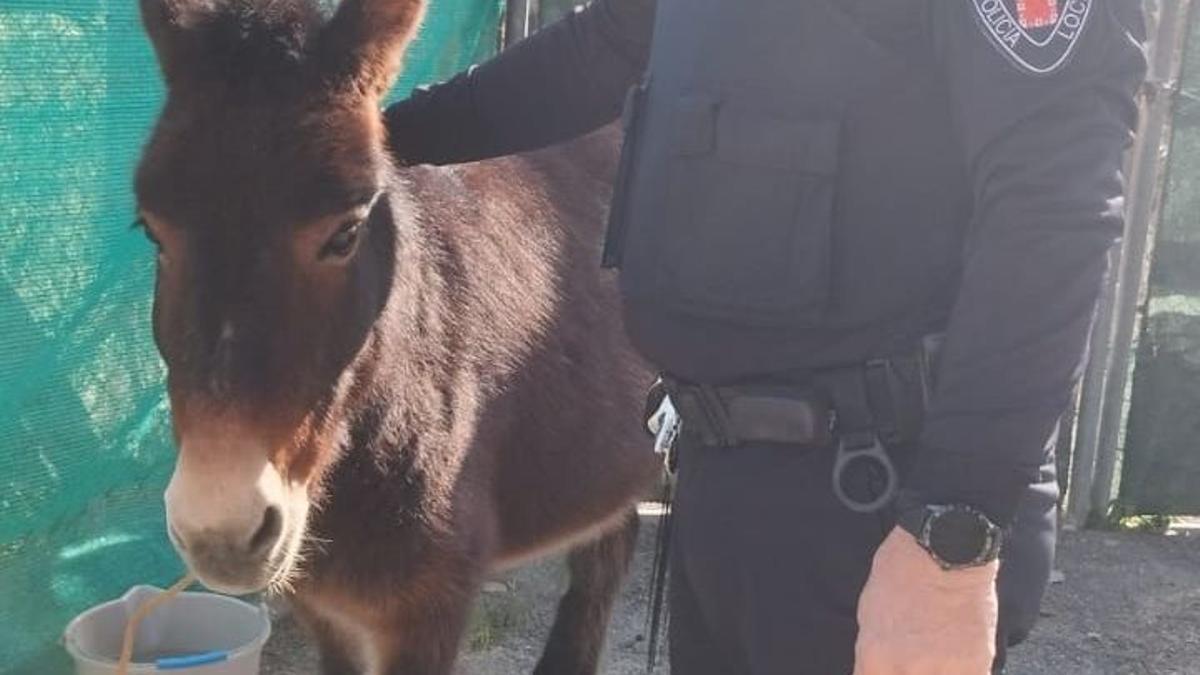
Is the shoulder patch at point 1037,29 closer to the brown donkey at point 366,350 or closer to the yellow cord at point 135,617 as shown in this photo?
the brown donkey at point 366,350

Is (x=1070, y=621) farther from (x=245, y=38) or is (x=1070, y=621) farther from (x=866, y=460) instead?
(x=245, y=38)

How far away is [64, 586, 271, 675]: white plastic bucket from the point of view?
3.49 m

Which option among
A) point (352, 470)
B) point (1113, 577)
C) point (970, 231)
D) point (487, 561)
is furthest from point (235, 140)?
point (1113, 577)

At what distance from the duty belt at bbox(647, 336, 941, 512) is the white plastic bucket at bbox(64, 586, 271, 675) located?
1.78 meters

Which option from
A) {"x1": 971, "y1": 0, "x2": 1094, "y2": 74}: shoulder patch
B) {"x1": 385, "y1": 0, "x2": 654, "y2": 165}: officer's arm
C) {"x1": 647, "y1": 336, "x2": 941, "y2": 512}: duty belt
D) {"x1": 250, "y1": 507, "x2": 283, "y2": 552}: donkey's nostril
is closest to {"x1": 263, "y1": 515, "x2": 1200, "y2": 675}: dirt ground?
{"x1": 385, "y1": 0, "x2": 654, "y2": 165}: officer's arm

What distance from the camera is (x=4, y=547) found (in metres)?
3.76

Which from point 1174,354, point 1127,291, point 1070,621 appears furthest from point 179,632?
point 1174,354

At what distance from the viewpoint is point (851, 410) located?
2115 mm

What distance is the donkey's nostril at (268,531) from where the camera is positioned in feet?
7.36

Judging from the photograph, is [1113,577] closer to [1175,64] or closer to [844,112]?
[1175,64]

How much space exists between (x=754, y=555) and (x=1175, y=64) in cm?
409

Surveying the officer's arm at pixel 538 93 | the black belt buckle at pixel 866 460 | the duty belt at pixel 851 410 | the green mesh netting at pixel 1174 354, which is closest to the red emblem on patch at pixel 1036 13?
the duty belt at pixel 851 410

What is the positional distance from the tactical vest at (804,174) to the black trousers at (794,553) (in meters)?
0.22

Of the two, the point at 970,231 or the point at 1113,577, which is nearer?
the point at 970,231
